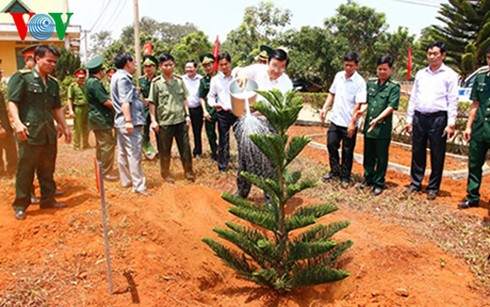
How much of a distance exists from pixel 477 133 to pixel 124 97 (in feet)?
12.7

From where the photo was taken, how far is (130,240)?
332cm

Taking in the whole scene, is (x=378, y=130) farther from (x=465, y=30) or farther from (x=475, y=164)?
(x=465, y=30)

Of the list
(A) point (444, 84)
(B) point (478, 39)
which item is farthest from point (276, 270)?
(B) point (478, 39)

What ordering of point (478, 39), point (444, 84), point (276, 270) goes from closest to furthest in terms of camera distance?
1. point (276, 270)
2. point (444, 84)
3. point (478, 39)

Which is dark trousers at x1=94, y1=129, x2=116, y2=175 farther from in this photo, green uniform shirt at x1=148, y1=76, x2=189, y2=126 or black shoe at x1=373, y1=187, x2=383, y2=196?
black shoe at x1=373, y1=187, x2=383, y2=196

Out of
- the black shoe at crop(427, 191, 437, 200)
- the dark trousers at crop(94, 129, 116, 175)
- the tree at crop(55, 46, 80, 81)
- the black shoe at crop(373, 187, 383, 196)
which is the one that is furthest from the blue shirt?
the tree at crop(55, 46, 80, 81)

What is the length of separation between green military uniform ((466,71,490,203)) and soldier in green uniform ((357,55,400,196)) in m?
0.84

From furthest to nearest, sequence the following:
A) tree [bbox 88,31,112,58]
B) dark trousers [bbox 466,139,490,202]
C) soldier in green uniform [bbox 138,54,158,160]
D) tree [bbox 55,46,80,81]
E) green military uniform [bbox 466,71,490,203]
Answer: tree [bbox 88,31,112,58] → tree [bbox 55,46,80,81] → soldier in green uniform [bbox 138,54,158,160] → dark trousers [bbox 466,139,490,202] → green military uniform [bbox 466,71,490,203]

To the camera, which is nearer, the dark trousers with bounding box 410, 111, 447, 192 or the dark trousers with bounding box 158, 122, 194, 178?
the dark trousers with bounding box 410, 111, 447, 192

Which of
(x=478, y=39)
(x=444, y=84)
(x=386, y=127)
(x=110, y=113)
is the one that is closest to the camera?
(x=444, y=84)

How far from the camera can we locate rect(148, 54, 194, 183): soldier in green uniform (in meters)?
4.90

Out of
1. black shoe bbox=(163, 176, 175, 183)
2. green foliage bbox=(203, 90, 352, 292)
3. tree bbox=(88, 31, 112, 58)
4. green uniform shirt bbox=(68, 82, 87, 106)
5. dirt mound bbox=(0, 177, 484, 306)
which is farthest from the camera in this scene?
tree bbox=(88, 31, 112, 58)

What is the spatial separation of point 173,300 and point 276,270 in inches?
30.5

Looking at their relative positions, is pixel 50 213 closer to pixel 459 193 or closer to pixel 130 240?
pixel 130 240
